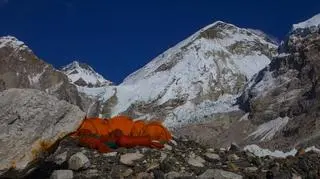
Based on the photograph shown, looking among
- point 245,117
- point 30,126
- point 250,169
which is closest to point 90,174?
point 30,126

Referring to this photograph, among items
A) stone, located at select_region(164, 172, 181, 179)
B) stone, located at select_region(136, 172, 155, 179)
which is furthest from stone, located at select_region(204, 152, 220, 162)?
stone, located at select_region(136, 172, 155, 179)

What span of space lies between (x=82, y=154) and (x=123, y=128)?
5.19 ft

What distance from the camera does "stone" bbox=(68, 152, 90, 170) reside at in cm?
1468

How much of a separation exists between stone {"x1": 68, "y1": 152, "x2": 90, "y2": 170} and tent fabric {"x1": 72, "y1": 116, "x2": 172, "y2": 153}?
555 millimetres

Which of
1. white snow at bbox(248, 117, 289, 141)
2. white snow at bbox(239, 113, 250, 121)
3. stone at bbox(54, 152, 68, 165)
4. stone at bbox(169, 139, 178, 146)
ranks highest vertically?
white snow at bbox(239, 113, 250, 121)

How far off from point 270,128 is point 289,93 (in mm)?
20359

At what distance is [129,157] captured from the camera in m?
14.9

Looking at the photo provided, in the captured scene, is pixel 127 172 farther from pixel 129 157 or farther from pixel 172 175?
pixel 172 175

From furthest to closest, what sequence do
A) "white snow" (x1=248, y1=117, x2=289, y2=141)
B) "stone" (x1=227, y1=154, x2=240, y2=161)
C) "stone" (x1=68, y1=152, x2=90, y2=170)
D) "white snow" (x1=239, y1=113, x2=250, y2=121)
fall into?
"white snow" (x1=239, y1=113, x2=250, y2=121), "white snow" (x1=248, y1=117, x2=289, y2=141), "stone" (x1=227, y1=154, x2=240, y2=161), "stone" (x1=68, y1=152, x2=90, y2=170)

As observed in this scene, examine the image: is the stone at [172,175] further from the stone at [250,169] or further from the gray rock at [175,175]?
the stone at [250,169]

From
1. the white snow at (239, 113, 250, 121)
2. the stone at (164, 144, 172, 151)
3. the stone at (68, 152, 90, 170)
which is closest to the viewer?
the stone at (68, 152, 90, 170)

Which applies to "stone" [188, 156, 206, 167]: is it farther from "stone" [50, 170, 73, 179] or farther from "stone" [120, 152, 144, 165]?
"stone" [50, 170, 73, 179]

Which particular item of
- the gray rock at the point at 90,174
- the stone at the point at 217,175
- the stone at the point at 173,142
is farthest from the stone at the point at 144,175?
the stone at the point at 173,142

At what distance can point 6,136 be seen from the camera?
1344cm
